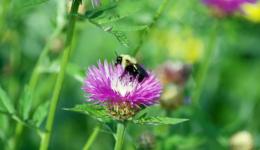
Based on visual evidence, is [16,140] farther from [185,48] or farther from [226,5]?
[185,48]

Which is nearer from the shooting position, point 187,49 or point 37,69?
point 37,69

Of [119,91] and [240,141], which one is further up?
[119,91]

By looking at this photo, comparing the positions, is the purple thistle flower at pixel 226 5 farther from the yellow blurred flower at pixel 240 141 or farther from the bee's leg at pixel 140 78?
the bee's leg at pixel 140 78

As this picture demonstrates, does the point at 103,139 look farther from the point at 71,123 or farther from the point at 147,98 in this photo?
the point at 147,98

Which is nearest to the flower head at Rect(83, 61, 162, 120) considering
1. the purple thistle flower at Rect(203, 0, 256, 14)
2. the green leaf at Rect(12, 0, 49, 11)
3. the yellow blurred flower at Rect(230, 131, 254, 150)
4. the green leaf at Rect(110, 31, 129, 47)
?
the green leaf at Rect(110, 31, 129, 47)

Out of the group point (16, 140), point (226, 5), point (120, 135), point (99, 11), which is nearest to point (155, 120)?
point (120, 135)

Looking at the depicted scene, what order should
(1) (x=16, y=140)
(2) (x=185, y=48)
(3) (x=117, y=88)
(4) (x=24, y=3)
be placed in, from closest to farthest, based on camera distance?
(4) (x=24, y=3) → (3) (x=117, y=88) → (1) (x=16, y=140) → (2) (x=185, y=48)

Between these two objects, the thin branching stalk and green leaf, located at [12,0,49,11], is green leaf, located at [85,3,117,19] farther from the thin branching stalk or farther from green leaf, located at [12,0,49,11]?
the thin branching stalk
